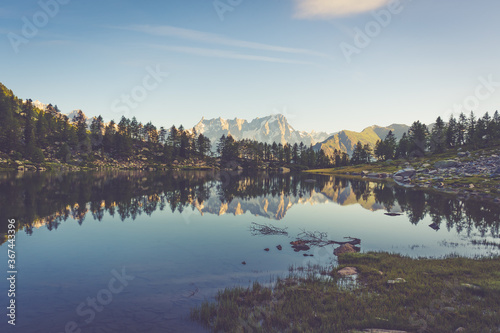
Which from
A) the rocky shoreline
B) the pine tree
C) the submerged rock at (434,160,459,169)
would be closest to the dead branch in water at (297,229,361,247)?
the rocky shoreline

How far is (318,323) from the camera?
1131cm

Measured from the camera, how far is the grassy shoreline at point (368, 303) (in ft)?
35.8

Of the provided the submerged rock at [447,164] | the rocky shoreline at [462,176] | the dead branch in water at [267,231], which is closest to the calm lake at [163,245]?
the dead branch in water at [267,231]

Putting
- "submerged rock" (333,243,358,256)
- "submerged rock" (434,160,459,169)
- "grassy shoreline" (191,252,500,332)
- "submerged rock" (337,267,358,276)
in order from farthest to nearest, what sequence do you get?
"submerged rock" (434,160,459,169)
"submerged rock" (333,243,358,256)
"submerged rock" (337,267,358,276)
"grassy shoreline" (191,252,500,332)

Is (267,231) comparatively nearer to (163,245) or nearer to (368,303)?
(163,245)

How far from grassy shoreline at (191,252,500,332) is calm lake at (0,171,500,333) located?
69.0 inches

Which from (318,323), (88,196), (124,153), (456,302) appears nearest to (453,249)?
(456,302)

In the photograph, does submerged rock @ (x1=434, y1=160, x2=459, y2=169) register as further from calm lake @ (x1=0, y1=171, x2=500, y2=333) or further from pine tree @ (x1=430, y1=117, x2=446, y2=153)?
calm lake @ (x1=0, y1=171, x2=500, y2=333)

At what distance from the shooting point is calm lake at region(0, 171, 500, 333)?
43.1 feet

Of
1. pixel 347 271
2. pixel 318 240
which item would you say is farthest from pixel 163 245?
pixel 347 271

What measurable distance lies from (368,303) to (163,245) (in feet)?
60.9

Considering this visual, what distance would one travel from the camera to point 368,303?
12.9 m

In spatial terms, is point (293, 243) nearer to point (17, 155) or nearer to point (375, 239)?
point (375, 239)

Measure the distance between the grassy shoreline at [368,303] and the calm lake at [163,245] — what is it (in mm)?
1752
